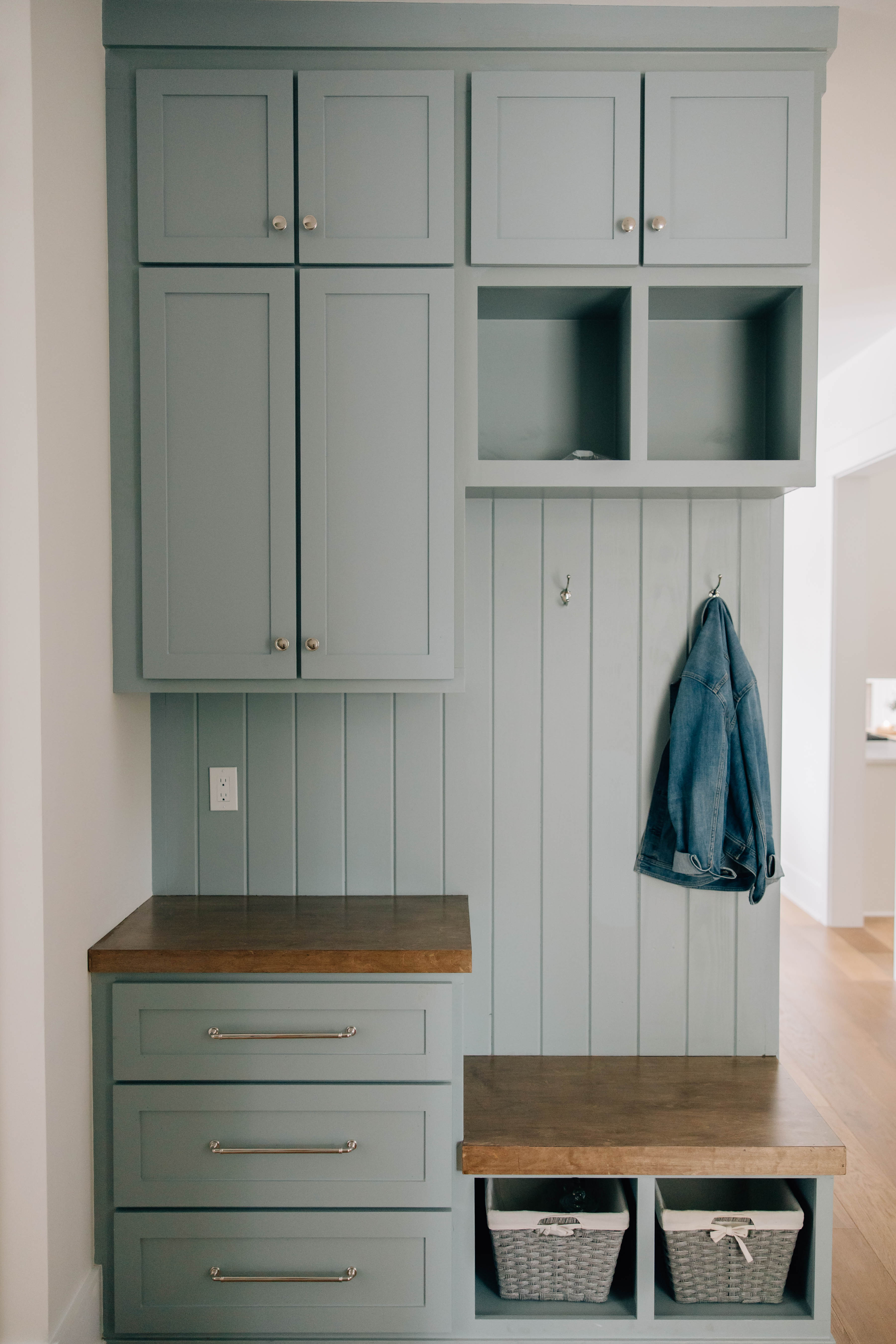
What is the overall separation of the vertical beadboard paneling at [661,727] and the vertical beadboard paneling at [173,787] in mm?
1114

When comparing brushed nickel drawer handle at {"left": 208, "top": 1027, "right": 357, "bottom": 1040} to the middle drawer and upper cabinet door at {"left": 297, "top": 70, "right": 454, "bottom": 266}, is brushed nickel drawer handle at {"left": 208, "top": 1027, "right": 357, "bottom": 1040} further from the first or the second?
upper cabinet door at {"left": 297, "top": 70, "right": 454, "bottom": 266}

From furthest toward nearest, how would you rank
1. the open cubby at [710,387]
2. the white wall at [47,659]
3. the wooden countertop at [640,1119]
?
1. the open cubby at [710,387]
2. the wooden countertop at [640,1119]
3. the white wall at [47,659]

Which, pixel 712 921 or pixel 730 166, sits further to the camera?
pixel 712 921

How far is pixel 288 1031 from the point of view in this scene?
1.72m

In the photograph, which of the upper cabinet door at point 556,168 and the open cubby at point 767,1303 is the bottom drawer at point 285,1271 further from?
the upper cabinet door at point 556,168

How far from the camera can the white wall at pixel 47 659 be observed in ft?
4.95

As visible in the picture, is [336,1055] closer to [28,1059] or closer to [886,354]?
[28,1059]

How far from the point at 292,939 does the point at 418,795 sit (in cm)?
48

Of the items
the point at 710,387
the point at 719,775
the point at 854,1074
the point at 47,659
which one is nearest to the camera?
the point at 47,659

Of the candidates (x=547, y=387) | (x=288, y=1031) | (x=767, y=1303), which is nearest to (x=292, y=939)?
(x=288, y=1031)

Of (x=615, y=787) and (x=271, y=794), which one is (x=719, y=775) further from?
(x=271, y=794)

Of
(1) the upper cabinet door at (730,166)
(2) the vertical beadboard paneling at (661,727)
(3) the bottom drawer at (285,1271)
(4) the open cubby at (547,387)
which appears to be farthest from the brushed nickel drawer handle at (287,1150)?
(1) the upper cabinet door at (730,166)

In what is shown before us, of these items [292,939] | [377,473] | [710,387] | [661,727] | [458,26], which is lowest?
[292,939]

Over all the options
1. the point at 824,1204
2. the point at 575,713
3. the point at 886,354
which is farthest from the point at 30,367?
the point at 886,354
